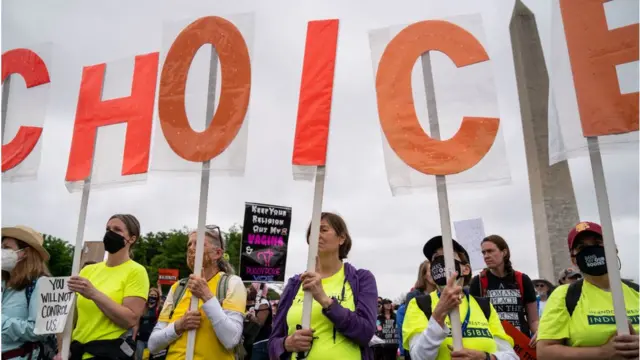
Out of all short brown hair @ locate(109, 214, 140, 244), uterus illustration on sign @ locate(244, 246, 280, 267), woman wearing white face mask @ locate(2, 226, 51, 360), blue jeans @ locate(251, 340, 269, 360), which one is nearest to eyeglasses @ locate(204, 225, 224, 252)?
short brown hair @ locate(109, 214, 140, 244)

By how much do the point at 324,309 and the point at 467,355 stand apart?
816mm

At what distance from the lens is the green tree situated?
4622 cm

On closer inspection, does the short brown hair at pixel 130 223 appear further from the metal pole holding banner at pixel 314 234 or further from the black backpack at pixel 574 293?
the black backpack at pixel 574 293

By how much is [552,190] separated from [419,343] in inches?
454

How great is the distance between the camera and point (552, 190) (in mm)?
13336

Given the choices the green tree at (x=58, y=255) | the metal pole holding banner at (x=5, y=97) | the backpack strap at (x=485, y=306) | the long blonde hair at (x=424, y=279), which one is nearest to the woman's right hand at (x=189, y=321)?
the backpack strap at (x=485, y=306)

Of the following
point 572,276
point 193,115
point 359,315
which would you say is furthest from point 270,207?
point 359,315

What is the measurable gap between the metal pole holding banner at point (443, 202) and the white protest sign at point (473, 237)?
→ 443 cm

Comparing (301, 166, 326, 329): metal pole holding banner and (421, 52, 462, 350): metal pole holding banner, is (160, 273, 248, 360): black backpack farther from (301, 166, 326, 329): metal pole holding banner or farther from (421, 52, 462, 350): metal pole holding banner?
(421, 52, 462, 350): metal pole holding banner

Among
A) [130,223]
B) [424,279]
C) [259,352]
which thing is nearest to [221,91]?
[130,223]

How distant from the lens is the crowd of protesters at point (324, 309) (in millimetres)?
2986

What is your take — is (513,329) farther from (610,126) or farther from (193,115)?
(193,115)

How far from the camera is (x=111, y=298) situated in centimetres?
370

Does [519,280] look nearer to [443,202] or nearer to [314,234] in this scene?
[443,202]
